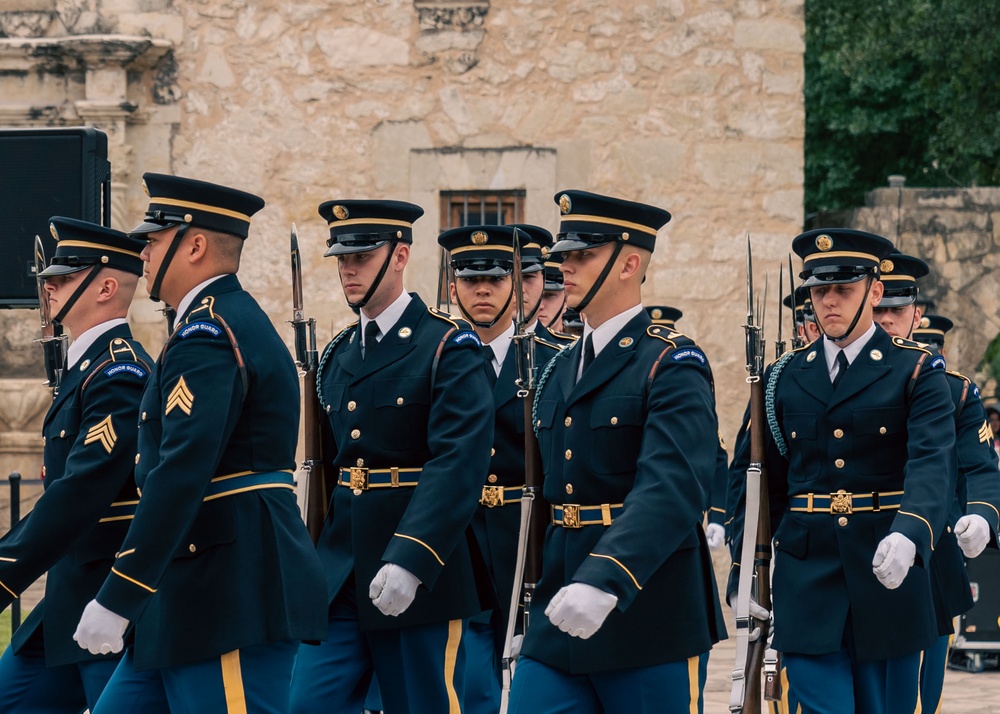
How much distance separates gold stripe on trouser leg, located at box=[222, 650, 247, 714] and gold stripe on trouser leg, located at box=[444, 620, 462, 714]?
1036 millimetres

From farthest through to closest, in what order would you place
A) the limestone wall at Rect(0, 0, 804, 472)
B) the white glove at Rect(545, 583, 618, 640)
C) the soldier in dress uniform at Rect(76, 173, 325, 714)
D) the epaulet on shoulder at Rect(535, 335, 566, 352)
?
the limestone wall at Rect(0, 0, 804, 472)
the epaulet on shoulder at Rect(535, 335, 566, 352)
the soldier in dress uniform at Rect(76, 173, 325, 714)
the white glove at Rect(545, 583, 618, 640)

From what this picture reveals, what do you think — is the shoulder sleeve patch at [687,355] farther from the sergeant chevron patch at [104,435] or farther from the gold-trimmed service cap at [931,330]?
the gold-trimmed service cap at [931,330]

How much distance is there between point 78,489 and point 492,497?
222 cm

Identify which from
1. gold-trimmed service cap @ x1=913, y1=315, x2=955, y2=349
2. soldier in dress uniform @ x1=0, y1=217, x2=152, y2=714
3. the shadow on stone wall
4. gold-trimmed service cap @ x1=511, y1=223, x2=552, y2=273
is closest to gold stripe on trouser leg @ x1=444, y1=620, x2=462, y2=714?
soldier in dress uniform @ x1=0, y1=217, x2=152, y2=714

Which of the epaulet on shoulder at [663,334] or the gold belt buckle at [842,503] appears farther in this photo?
the gold belt buckle at [842,503]

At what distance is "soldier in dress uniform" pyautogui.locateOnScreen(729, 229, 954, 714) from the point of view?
18.8ft

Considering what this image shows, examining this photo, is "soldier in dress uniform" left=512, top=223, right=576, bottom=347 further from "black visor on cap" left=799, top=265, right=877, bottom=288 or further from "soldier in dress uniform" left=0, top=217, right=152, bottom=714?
A: "soldier in dress uniform" left=0, top=217, right=152, bottom=714

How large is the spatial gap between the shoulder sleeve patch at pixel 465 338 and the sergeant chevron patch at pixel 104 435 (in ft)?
3.71

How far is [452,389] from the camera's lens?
5.42 metres

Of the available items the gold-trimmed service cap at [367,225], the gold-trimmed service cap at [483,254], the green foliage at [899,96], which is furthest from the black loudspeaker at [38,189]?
the green foliage at [899,96]

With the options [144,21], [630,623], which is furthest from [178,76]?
[630,623]

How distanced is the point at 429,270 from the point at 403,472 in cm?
704

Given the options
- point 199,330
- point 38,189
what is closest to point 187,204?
point 199,330

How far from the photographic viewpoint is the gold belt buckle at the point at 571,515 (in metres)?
4.68
